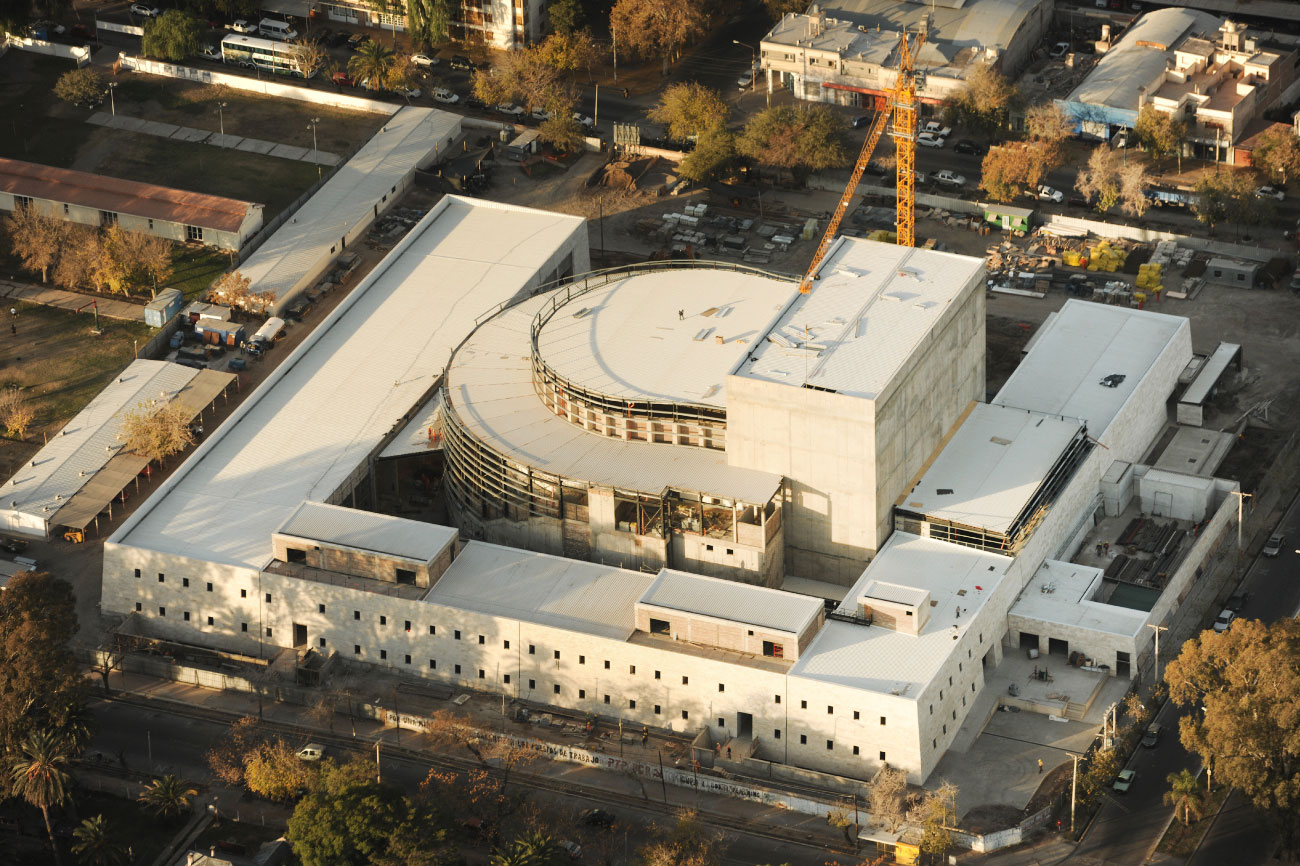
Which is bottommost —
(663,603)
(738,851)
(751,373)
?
(738,851)

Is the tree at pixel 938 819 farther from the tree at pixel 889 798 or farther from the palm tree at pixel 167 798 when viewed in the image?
the palm tree at pixel 167 798

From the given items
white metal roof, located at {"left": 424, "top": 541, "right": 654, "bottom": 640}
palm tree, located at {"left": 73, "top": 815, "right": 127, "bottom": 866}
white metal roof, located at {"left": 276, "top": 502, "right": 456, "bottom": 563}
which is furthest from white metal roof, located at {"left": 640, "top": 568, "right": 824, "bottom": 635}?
palm tree, located at {"left": 73, "top": 815, "right": 127, "bottom": 866}

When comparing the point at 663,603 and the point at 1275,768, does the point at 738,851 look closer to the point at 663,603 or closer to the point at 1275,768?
the point at 663,603

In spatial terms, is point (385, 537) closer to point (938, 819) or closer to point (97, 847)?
point (97, 847)

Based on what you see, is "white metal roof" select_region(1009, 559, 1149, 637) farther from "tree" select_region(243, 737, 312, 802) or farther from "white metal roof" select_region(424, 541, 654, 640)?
"tree" select_region(243, 737, 312, 802)

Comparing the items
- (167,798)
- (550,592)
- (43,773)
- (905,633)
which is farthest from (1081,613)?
A: (43,773)

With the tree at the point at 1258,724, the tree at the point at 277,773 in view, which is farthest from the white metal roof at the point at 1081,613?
the tree at the point at 277,773

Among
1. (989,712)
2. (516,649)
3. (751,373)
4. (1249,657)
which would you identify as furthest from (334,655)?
(1249,657)
